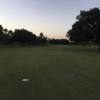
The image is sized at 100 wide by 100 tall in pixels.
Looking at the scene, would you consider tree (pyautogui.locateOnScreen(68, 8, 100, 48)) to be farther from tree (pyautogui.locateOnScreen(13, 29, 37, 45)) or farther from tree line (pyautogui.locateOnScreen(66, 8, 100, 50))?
tree (pyautogui.locateOnScreen(13, 29, 37, 45))

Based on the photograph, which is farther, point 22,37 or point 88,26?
point 22,37

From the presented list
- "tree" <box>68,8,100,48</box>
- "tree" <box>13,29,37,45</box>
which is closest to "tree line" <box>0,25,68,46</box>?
"tree" <box>13,29,37,45</box>

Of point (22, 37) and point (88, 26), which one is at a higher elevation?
point (88, 26)

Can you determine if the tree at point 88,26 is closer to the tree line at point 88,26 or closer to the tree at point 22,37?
the tree line at point 88,26

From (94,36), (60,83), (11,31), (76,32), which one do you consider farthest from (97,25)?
(11,31)

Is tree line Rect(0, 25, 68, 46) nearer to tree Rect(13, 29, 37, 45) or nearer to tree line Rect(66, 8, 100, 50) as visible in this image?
tree Rect(13, 29, 37, 45)

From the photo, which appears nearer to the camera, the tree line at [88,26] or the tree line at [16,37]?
the tree line at [88,26]

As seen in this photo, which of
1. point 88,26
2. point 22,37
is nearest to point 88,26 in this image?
point 88,26

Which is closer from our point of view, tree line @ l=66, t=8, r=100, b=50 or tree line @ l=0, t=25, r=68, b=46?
tree line @ l=66, t=8, r=100, b=50

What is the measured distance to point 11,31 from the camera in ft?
434

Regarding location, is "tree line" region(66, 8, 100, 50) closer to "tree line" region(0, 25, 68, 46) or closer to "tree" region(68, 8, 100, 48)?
"tree" region(68, 8, 100, 48)

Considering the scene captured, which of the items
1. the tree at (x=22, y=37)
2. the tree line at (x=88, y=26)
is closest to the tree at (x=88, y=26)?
the tree line at (x=88, y=26)

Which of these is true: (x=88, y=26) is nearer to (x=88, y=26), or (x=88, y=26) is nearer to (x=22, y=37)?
(x=88, y=26)

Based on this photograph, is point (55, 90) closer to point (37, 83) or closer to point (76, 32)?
point (37, 83)
